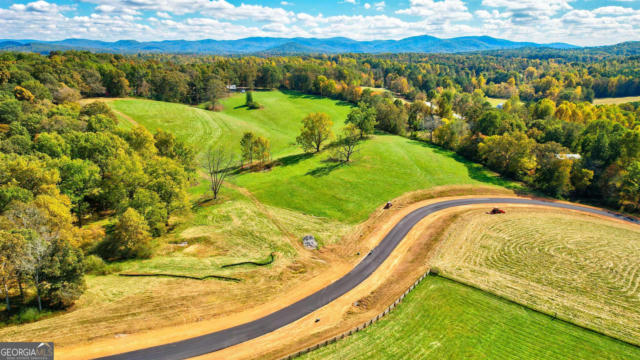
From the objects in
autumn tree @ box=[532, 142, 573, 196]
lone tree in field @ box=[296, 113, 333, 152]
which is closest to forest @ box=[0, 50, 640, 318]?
autumn tree @ box=[532, 142, 573, 196]

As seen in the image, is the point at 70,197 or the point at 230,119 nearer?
the point at 70,197

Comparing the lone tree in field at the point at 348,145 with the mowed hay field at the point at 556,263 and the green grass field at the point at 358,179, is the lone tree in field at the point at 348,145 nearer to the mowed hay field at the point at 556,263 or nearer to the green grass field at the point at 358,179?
the green grass field at the point at 358,179

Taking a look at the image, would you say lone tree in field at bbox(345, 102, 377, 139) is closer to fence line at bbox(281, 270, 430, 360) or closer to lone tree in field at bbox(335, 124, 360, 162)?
lone tree in field at bbox(335, 124, 360, 162)

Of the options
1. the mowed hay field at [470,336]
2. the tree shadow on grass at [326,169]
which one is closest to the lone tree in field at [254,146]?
the tree shadow on grass at [326,169]

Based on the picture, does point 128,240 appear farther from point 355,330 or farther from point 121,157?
point 355,330

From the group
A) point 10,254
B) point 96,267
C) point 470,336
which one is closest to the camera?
point 10,254

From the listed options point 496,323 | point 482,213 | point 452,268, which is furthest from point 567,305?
point 482,213

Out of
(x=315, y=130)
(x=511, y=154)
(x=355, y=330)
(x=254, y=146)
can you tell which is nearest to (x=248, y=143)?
(x=254, y=146)
